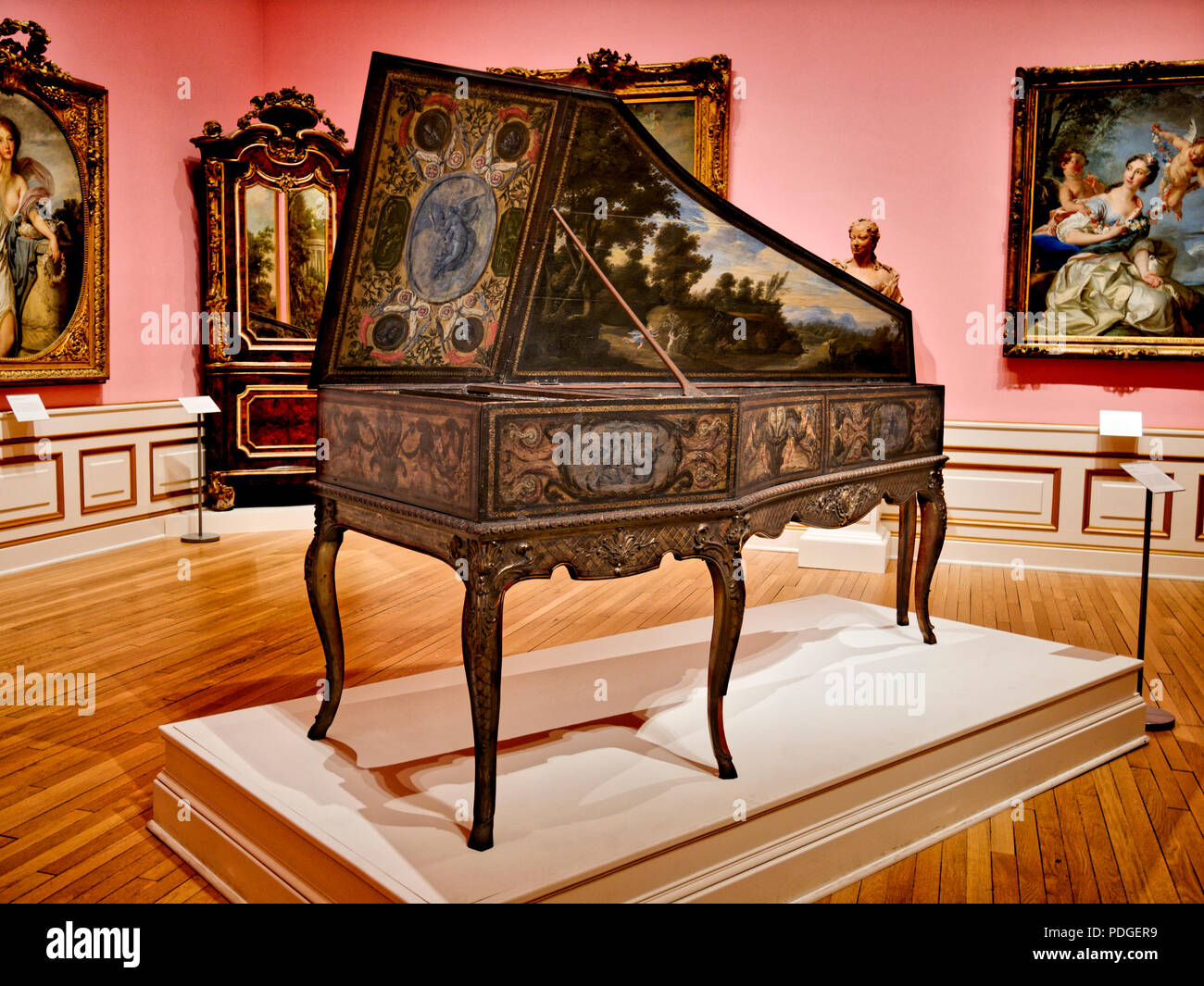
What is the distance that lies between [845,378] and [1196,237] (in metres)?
3.47

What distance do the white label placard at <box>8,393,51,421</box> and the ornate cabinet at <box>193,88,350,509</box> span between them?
4.30 ft

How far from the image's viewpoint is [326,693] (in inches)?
116

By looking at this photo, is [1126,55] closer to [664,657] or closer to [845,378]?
[845,378]

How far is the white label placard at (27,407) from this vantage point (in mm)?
5699

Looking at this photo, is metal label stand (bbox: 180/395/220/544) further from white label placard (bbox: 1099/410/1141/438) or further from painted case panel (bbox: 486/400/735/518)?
white label placard (bbox: 1099/410/1141/438)

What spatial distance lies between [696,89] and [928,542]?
13.1ft

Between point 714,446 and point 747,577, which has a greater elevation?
point 714,446

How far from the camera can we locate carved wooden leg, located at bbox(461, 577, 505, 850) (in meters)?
2.29

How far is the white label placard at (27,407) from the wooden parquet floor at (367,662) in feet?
2.73

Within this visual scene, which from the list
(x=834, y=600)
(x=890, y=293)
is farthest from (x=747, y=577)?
(x=890, y=293)
